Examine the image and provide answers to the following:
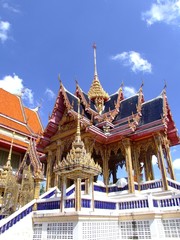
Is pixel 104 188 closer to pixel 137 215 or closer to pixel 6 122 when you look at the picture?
pixel 137 215

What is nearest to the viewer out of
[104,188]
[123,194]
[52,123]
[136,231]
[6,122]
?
[136,231]

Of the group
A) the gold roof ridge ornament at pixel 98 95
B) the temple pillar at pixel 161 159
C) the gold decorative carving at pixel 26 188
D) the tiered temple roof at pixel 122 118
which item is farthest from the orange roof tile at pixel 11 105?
the temple pillar at pixel 161 159

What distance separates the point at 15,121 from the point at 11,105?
3344 mm

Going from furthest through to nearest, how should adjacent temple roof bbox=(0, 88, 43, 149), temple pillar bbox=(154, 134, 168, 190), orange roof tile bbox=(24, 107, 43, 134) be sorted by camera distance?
orange roof tile bbox=(24, 107, 43, 134) → adjacent temple roof bbox=(0, 88, 43, 149) → temple pillar bbox=(154, 134, 168, 190)

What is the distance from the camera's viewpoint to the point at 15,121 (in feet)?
78.3

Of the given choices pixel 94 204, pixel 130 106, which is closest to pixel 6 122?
pixel 130 106

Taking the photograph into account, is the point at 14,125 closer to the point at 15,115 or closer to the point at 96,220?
Result: the point at 15,115

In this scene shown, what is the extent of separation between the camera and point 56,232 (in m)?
6.84

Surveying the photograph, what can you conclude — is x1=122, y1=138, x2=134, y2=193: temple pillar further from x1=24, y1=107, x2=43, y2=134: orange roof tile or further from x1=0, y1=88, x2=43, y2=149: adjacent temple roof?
x1=24, y1=107, x2=43, y2=134: orange roof tile

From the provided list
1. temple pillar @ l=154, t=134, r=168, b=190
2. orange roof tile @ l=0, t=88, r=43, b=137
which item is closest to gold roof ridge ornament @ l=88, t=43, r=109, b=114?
temple pillar @ l=154, t=134, r=168, b=190

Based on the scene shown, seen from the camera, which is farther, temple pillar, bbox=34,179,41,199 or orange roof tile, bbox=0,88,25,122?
orange roof tile, bbox=0,88,25,122

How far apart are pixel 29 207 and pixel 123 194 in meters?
5.01

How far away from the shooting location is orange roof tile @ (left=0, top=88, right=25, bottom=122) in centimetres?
2434

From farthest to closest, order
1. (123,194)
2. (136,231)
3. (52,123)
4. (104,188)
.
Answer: (52,123), (104,188), (123,194), (136,231)
